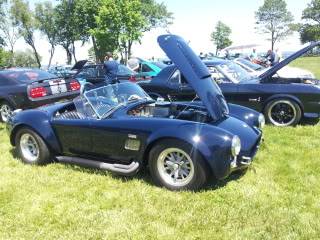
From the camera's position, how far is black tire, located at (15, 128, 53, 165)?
245 inches

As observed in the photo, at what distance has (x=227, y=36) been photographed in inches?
2968

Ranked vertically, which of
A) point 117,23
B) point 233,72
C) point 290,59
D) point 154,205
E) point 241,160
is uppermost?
point 117,23

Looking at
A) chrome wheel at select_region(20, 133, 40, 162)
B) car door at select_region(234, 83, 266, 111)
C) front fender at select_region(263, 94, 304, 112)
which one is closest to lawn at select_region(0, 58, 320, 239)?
chrome wheel at select_region(20, 133, 40, 162)

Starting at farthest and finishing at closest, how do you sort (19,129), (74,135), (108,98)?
(19,129), (108,98), (74,135)

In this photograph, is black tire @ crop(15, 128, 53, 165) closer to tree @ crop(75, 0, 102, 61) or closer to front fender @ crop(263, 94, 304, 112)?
front fender @ crop(263, 94, 304, 112)

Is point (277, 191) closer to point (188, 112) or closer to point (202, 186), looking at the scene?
point (202, 186)

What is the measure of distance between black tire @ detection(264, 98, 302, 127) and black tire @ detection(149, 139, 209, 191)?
4.19 metres

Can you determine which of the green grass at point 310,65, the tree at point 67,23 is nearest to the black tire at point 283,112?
the green grass at point 310,65

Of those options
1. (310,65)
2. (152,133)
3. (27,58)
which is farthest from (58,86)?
(27,58)

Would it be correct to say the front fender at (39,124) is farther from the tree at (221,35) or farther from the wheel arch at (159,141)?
the tree at (221,35)

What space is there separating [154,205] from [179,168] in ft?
1.87

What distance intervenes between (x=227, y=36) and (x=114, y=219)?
7391 centimetres

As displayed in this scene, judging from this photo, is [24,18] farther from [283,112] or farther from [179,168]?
[179,168]

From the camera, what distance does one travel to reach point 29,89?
9641mm
